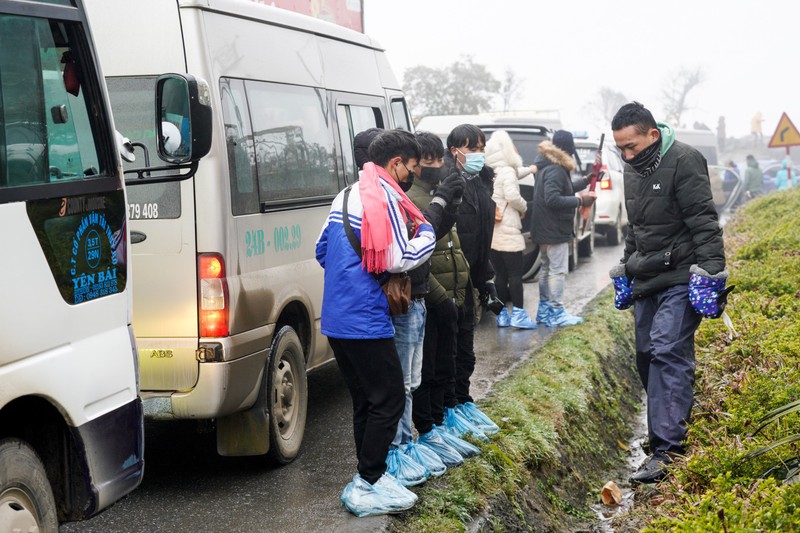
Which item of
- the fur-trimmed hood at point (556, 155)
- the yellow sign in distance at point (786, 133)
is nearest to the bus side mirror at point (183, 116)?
the fur-trimmed hood at point (556, 155)

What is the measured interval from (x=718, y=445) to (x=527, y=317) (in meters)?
5.22

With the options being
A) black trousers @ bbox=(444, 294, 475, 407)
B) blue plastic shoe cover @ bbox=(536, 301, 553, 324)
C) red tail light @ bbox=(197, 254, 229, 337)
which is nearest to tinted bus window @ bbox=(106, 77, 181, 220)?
red tail light @ bbox=(197, 254, 229, 337)

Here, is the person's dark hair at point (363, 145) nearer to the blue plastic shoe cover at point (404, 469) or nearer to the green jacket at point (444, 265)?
the green jacket at point (444, 265)

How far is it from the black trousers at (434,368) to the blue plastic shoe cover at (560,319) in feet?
15.7

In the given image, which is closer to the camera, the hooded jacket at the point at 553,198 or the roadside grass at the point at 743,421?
the roadside grass at the point at 743,421

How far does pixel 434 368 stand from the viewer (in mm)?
5906

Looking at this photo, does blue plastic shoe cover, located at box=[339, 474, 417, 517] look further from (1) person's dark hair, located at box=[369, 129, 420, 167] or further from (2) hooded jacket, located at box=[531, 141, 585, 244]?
(2) hooded jacket, located at box=[531, 141, 585, 244]

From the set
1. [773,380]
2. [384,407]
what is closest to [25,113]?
[384,407]

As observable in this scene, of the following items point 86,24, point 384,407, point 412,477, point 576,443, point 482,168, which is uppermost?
point 86,24

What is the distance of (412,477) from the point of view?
5293 millimetres

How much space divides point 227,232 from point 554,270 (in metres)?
5.72

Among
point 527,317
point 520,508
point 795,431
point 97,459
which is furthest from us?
point 527,317

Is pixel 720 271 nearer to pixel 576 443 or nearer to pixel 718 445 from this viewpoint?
pixel 718 445

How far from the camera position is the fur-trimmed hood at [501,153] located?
9.87 m
